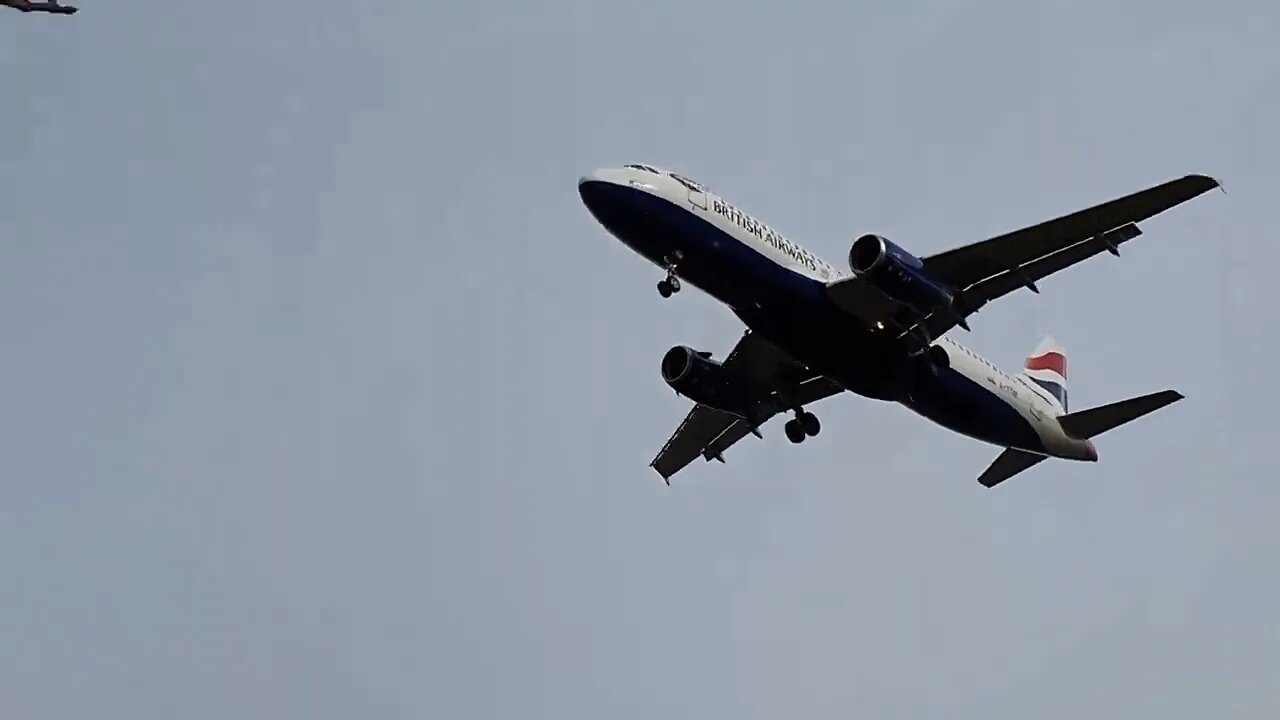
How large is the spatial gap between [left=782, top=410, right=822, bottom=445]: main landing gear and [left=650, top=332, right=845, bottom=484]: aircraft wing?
44 cm

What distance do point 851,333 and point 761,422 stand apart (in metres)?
7.15

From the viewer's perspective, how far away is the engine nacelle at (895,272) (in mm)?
43438

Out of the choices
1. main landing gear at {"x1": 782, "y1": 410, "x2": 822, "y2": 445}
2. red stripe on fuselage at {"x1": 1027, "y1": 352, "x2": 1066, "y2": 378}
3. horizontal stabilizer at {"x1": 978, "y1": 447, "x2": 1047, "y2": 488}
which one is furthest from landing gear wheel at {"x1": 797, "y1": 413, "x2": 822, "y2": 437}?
red stripe on fuselage at {"x1": 1027, "y1": 352, "x2": 1066, "y2": 378}

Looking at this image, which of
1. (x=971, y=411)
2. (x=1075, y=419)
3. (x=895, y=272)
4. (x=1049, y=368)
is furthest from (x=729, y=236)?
(x=1049, y=368)

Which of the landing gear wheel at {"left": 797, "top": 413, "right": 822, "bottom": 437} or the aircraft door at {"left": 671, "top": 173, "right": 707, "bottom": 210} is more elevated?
the aircraft door at {"left": 671, "top": 173, "right": 707, "bottom": 210}

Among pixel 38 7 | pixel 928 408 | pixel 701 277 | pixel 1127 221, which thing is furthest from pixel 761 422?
pixel 38 7

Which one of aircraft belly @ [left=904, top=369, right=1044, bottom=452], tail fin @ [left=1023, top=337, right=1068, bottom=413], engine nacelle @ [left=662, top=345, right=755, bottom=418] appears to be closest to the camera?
aircraft belly @ [left=904, top=369, right=1044, bottom=452]

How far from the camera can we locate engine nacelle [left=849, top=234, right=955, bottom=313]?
43438 millimetres

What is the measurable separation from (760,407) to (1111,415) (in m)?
10.4

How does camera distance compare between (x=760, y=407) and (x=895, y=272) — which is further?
(x=760, y=407)

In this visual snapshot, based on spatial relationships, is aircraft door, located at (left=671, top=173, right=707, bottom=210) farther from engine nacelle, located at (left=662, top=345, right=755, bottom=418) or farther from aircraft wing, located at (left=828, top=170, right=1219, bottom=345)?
engine nacelle, located at (left=662, top=345, right=755, bottom=418)

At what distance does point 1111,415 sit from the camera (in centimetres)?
5106

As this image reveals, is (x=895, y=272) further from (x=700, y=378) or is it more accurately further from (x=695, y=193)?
(x=700, y=378)

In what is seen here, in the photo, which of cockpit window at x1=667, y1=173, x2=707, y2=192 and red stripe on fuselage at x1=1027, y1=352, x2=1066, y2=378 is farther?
red stripe on fuselage at x1=1027, y1=352, x2=1066, y2=378
